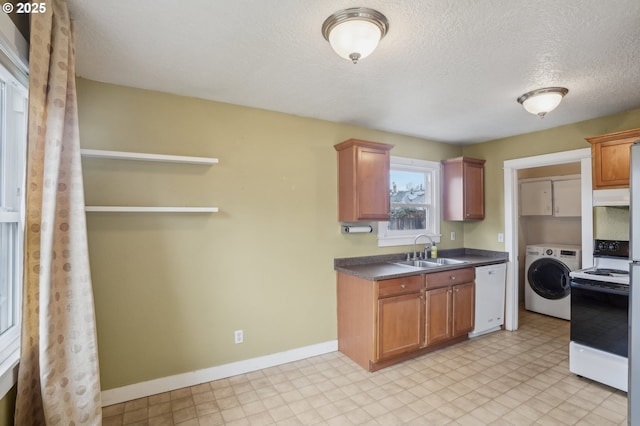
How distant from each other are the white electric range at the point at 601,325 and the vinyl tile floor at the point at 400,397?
141 millimetres

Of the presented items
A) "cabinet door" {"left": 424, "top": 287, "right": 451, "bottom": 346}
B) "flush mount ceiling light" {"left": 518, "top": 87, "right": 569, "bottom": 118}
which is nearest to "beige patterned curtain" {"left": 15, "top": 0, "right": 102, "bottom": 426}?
"cabinet door" {"left": 424, "top": 287, "right": 451, "bottom": 346}

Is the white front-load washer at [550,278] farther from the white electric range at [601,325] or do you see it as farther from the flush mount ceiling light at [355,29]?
the flush mount ceiling light at [355,29]

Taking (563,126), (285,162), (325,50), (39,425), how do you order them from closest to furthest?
(39,425)
(325,50)
(285,162)
(563,126)

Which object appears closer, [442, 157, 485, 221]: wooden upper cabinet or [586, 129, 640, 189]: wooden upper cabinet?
[586, 129, 640, 189]: wooden upper cabinet

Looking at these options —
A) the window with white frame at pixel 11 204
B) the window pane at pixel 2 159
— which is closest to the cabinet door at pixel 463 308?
the window with white frame at pixel 11 204

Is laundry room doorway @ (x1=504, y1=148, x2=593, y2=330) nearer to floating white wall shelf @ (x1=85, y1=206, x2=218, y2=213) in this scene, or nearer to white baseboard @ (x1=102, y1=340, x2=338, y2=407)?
white baseboard @ (x1=102, y1=340, x2=338, y2=407)

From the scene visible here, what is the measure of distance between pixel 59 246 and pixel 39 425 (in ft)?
2.75

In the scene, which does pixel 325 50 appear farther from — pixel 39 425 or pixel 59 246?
pixel 39 425

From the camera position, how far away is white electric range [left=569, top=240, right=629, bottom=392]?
2.47 meters

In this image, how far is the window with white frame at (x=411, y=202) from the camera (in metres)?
3.86

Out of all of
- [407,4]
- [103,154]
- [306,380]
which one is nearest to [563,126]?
[407,4]

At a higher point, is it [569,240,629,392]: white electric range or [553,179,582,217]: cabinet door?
[553,179,582,217]: cabinet door

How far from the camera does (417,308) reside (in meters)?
3.11

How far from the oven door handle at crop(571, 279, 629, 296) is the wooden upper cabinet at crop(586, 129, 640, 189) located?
910mm
